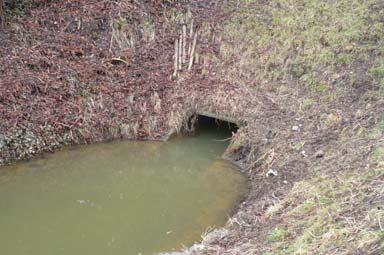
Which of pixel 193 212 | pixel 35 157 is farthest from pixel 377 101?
pixel 35 157

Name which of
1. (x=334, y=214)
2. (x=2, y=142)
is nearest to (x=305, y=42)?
(x=334, y=214)

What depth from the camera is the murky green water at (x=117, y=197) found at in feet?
25.1

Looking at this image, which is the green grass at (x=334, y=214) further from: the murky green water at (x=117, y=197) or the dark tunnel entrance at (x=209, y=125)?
the dark tunnel entrance at (x=209, y=125)

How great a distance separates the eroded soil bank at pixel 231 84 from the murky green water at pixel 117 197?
564 mm

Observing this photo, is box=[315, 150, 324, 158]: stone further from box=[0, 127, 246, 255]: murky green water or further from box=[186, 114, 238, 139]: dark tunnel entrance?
box=[186, 114, 238, 139]: dark tunnel entrance

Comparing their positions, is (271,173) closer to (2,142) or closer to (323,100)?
(323,100)

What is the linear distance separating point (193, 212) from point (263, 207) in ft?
4.87

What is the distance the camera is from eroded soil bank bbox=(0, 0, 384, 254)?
8.52 m

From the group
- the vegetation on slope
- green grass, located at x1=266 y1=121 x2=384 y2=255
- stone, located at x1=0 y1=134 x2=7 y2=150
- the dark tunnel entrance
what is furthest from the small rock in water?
stone, located at x1=0 y1=134 x2=7 y2=150

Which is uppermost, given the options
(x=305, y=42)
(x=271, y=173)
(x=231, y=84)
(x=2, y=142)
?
(x=305, y=42)

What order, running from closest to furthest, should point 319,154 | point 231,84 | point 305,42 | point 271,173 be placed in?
point 319,154 < point 271,173 < point 231,84 < point 305,42

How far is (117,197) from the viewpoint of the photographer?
29.9 feet

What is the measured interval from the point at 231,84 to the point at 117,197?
4738mm

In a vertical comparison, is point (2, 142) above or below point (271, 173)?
below
